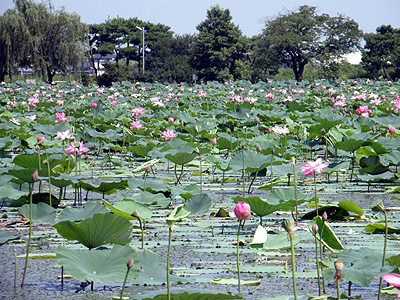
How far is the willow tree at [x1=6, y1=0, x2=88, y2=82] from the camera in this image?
2061cm

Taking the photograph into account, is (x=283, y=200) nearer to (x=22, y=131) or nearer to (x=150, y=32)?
(x=22, y=131)

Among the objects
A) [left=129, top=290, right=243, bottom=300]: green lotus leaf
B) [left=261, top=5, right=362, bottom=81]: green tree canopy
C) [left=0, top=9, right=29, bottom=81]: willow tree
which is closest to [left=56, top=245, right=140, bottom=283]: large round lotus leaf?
[left=129, top=290, right=243, bottom=300]: green lotus leaf

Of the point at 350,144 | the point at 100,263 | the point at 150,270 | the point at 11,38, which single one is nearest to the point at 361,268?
the point at 150,270

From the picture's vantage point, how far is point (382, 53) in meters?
30.2

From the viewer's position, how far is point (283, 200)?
201 centimetres

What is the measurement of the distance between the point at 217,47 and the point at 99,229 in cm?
3260

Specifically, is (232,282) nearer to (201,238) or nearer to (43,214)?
(201,238)

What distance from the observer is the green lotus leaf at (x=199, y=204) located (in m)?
1.93

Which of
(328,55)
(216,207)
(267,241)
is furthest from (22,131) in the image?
(328,55)

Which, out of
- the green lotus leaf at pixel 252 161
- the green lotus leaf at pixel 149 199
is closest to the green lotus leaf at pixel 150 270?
the green lotus leaf at pixel 149 199

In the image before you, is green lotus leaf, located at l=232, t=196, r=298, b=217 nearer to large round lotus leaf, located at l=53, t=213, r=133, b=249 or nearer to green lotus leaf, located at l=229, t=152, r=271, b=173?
large round lotus leaf, located at l=53, t=213, r=133, b=249

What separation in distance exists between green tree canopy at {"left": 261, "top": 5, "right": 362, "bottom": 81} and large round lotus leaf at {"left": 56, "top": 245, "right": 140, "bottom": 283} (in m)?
28.6

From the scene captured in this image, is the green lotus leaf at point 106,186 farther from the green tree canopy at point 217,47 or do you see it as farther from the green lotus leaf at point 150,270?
the green tree canopy at point 217,47

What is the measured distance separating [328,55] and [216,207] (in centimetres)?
2824
